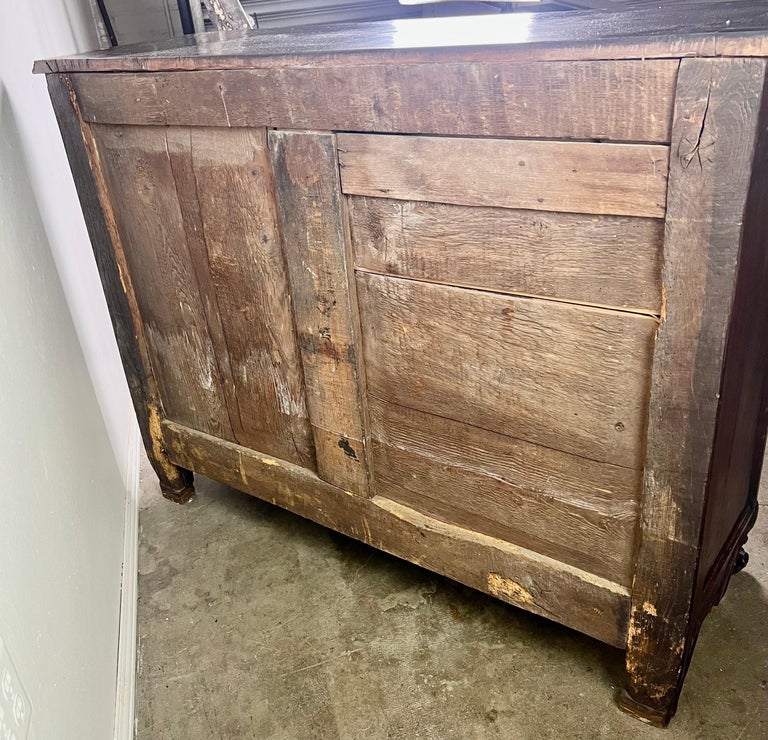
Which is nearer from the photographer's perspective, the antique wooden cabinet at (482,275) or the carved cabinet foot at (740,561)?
the antique wooden cabinet at (482,275)

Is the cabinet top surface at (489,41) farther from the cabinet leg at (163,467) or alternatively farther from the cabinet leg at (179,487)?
the cabinet leg at (179,487)

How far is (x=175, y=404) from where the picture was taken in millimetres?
1707

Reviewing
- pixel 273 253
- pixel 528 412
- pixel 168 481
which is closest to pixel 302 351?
pixel 273 253

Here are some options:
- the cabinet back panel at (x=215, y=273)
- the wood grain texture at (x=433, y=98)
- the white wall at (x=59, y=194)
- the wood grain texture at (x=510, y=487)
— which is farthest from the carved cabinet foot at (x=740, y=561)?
the white wall at (x=59, y=194)

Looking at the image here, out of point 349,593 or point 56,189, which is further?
point 56,189

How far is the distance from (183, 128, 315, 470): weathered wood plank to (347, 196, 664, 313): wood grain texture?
197 mm

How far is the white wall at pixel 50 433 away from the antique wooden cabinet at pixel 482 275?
0.47ft

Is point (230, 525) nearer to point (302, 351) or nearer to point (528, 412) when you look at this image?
point (302, 351)

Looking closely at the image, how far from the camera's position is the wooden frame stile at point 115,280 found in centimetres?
145

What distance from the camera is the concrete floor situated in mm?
1248

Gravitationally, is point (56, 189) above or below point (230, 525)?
above

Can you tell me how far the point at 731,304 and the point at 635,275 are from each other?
119mm

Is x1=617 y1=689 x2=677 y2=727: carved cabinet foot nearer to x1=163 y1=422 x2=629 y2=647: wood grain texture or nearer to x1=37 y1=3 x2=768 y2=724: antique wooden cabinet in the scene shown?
x1=37 y1=3 x2=768 y2=724: antique wooden cabinet

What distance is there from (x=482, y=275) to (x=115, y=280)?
895 millimetres
